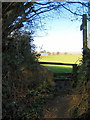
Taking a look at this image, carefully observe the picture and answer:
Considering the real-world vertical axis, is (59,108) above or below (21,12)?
below

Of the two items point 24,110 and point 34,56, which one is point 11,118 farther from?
point 34,56

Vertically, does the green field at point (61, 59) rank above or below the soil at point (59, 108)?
above

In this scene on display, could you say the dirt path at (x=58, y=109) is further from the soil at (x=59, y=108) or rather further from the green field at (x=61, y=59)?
the green field at (x=61, y=59)

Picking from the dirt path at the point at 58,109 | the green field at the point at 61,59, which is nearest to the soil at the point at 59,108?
the dirt path at the point at 58,109

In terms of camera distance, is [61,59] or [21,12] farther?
[61,59]

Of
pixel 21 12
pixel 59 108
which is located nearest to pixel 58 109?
pixel 59 108

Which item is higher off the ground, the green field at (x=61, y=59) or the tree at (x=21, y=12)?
the tree at (x=21, y=12)

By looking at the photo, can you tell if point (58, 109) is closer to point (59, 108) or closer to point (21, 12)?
point (59, 108)

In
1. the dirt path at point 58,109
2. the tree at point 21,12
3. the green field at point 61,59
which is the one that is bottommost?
the dirt path at point 58,109

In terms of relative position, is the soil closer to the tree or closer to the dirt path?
the dirt path

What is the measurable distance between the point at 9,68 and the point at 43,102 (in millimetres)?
1203

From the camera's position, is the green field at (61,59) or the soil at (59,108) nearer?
the soil at (59,108)

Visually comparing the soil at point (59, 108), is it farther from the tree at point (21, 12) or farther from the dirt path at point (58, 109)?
the tree at point (21, 12)

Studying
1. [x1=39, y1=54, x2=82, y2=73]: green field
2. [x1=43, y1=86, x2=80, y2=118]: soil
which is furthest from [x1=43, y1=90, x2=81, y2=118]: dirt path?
[x1=39, y1=54, x2=82, y2=73]: green field
